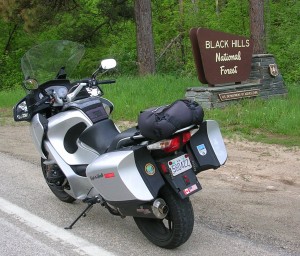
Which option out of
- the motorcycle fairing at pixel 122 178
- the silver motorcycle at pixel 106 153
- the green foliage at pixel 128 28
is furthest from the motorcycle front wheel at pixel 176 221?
the green foliage at pixel 128 28

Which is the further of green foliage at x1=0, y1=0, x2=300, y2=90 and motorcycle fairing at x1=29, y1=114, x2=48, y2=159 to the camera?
green foliage at x1=0, y1=0, x2=300, y2=90

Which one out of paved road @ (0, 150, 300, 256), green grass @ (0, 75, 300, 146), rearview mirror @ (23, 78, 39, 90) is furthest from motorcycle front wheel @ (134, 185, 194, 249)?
green grass @ (0, 75, 300, 146)

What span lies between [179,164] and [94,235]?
1205 mm

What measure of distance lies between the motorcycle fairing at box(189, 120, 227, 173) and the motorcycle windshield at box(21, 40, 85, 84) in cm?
218

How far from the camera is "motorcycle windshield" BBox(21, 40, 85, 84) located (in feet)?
20.1

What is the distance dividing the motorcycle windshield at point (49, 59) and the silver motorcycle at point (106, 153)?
0.01 meters

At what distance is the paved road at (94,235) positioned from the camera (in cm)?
460

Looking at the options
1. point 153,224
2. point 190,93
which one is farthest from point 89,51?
point 153,224

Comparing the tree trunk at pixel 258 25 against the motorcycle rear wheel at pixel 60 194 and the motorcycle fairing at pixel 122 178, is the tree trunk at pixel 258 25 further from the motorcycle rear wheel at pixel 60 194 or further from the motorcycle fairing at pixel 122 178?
the motorcycle fairing at pixel 122 178

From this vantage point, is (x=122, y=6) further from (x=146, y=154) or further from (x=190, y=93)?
(x=146, y=154)

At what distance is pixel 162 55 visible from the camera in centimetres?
2475

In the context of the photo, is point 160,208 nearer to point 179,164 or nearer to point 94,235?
point 179,164

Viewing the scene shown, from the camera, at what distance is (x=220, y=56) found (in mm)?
12469

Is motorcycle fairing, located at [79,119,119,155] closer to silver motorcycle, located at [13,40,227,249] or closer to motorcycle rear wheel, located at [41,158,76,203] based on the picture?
silver motorcycle, located at [13,40,227,249]
